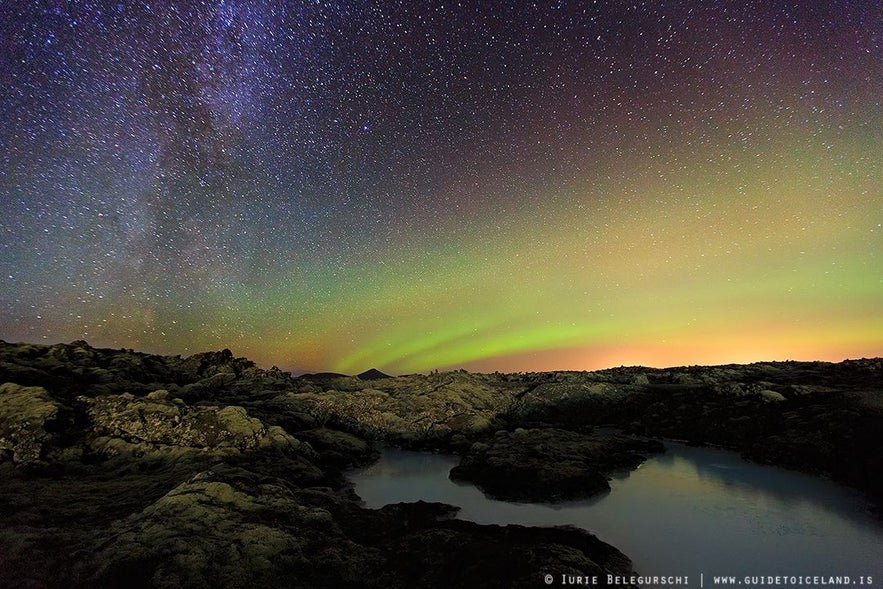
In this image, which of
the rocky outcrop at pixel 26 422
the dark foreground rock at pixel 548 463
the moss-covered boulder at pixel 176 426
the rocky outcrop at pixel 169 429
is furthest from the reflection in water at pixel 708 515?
the rocky outcrop at pixel 26 422

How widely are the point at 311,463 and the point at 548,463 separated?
13441mm

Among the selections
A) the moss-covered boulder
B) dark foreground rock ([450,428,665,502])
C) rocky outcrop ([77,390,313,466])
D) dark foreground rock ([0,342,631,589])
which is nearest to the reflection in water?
dark foreground rock ([450,428,665,502])

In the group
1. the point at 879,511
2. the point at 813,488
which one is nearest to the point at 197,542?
the point at 879,511

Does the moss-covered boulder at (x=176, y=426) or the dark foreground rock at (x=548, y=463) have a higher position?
the moss-covered boulder at (x=176, y=426)

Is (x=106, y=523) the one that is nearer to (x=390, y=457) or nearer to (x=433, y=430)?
(x=390, y=457)

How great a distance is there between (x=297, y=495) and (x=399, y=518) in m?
4.09

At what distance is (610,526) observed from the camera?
14430mm

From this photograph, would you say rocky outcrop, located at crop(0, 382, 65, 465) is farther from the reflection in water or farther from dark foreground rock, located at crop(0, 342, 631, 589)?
the reflection in water

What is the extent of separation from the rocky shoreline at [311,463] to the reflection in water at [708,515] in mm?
1281

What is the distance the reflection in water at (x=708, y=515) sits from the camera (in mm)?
11734

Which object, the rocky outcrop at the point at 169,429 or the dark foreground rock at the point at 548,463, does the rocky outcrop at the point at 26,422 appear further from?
the dark foreground rock at the point at 548,463

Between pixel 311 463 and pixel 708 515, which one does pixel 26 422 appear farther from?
pixel 708 515

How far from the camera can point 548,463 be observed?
2045 centimetres

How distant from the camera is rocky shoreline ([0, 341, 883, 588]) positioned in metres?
10.1
